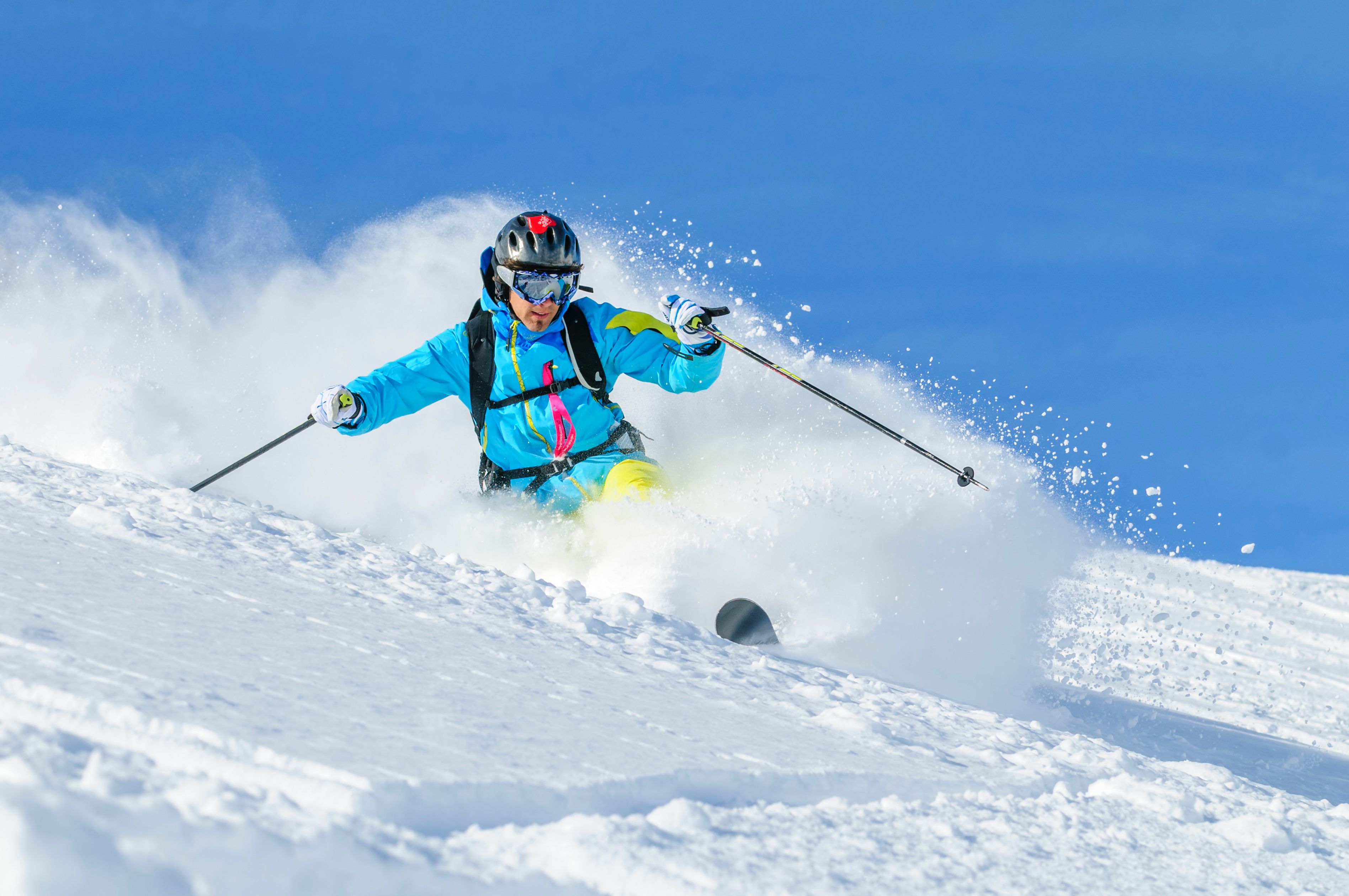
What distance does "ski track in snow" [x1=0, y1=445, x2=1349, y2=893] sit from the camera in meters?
1.57

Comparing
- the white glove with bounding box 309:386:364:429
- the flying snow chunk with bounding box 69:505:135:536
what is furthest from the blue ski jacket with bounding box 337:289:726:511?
the flying snow chunk with bounding box 69:505:135:536

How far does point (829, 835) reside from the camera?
203cm

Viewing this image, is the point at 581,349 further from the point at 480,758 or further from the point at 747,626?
the point at 480,758

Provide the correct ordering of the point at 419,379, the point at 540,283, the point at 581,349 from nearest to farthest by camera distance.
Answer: the point at 540,283
the point at 581,349
the point at 419,379

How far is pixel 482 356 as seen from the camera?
621cm

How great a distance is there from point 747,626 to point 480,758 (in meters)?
2.63

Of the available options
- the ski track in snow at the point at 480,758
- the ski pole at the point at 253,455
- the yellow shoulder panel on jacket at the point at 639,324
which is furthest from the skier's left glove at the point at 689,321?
the ski track in snow at the point at 480,758

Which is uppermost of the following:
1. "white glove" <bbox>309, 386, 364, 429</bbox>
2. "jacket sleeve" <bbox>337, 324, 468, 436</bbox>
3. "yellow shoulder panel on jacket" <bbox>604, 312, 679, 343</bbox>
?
"yellow shoulder panel on jacket" <bbox>604, 312, 679, 343</bbox>

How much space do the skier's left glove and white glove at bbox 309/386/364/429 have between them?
200 cm

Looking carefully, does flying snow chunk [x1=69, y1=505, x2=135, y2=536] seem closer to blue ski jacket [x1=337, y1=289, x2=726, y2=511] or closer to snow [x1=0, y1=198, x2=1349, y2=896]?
snow [x1=0, y1=198, x2=1349, y2=896]

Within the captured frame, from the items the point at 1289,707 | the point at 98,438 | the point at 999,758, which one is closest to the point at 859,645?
the point at 999,758

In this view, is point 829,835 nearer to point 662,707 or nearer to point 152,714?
point 662,707

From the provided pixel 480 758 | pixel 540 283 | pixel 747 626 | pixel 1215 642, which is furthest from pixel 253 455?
pixel 1215 642

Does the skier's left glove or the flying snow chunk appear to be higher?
the skier's left glove
